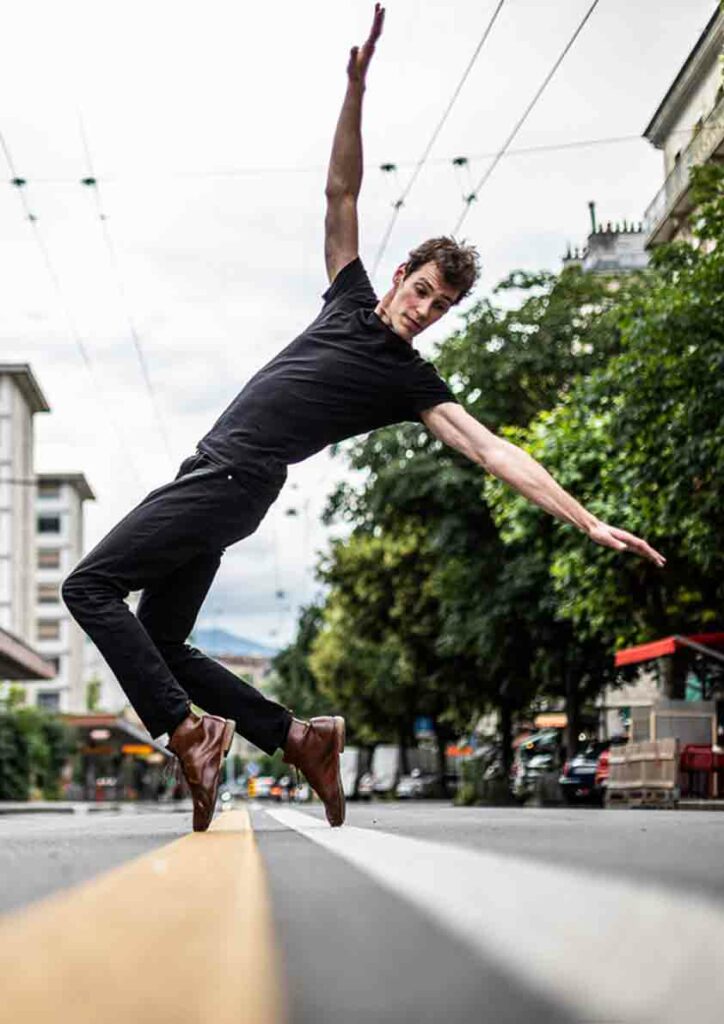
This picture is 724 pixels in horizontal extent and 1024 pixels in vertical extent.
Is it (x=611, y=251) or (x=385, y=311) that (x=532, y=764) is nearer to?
(x=611, y=251)

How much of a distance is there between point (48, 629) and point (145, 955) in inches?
5188

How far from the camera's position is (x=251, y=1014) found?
1.46 metres

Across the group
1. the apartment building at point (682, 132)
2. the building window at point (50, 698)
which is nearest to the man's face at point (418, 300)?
the apartment building at point (682, 132)

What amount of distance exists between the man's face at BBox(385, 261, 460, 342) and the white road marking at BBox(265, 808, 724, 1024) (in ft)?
9.32

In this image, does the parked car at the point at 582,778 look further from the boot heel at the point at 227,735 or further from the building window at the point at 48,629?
the building window at the point at 48,629

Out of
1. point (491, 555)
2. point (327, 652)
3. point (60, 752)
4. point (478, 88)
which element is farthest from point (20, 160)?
point (60, 752)

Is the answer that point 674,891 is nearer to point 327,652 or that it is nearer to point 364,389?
point 364,389

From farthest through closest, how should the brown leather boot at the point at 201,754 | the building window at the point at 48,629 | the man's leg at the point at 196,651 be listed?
the building window at the point at 48,629
the man's leg at the point at 196,651
the brown leather boot at the point at 201,754

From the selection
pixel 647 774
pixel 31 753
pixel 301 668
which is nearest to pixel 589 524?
pixel 647 774

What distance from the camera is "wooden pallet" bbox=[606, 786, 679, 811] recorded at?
2312 cm

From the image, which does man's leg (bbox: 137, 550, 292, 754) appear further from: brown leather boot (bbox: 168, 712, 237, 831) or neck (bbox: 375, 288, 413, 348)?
neck (bbox: 375, 288, 413, 348)

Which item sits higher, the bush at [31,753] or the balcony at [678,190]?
the balcony at [678,190]

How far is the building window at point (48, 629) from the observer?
429ft

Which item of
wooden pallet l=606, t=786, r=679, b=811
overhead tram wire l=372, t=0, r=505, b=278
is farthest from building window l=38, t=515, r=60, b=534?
wooden pallet l=606, t=786, r=679, b=811
